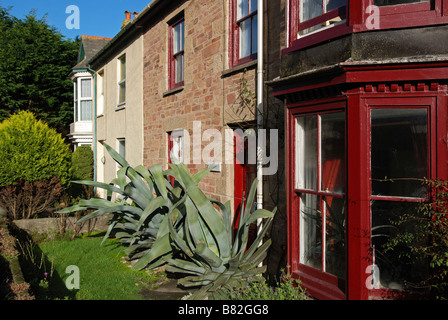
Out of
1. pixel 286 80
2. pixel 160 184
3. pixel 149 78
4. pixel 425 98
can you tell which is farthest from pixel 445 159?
pixel 149 78

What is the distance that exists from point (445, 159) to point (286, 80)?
5.96 feet

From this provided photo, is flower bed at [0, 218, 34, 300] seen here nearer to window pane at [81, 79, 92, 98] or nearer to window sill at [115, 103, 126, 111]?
window sill at [115, 103, 126, 111]

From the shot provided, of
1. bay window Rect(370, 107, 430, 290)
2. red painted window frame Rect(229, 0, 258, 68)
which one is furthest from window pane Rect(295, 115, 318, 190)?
red painted window frame Rect(229, 0, 258, 68)

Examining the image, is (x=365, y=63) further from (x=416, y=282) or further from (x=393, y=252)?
(x=416, y=282)

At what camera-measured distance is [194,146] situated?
7.63 meters

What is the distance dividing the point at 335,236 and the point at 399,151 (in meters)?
1.09

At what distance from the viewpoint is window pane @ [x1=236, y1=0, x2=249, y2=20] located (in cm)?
636

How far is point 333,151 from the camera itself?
4.01 m

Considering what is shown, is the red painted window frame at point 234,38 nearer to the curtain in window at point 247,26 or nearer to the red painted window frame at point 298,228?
the curtain in window at point 247,26

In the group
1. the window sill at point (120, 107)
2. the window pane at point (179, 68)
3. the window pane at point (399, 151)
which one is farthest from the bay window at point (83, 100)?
the window pane at point (399, 151)

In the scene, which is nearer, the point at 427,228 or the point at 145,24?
the point at 427,228

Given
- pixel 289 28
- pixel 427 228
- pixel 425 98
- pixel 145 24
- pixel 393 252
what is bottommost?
pixel 393 252

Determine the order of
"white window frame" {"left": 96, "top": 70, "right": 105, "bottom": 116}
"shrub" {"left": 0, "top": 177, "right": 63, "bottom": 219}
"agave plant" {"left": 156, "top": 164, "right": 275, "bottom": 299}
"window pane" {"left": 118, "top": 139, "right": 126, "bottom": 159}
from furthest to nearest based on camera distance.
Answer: "white window frame" {"left": 96, "top": 70, "right": 105, "bottom": 116} → "window pane" {"left": 118, "top": 139, "right": 126, "bottom": 159} → "shrub" {"left": 0, "top": 177, "right": 63, "bottom": 219} → "agave plant" {"left": 156, "top": 164, "right": 275, "bottom": 299}

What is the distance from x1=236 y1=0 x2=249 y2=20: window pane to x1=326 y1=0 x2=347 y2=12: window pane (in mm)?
2372
